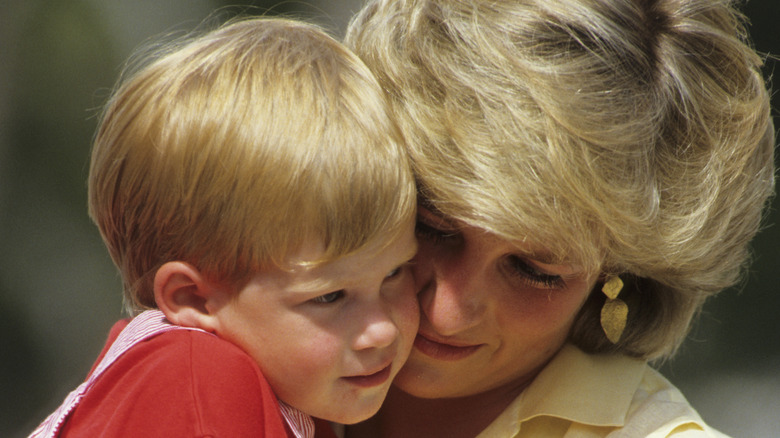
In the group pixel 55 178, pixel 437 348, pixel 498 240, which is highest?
pixel 498 240

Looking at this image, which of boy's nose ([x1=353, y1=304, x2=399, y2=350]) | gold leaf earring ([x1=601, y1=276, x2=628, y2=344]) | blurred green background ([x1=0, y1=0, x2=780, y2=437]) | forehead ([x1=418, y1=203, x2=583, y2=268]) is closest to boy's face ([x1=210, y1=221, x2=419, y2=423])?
boy's nose ([x1=353, y1=304, x2=399, y2=350])

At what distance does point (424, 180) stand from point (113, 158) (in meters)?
0.49

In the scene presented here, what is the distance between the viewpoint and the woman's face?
5.42 ft

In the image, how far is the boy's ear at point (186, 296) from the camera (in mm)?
1429

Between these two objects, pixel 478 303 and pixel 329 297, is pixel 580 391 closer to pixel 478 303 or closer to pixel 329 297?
pixel 478 303

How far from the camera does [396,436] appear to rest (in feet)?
6.50

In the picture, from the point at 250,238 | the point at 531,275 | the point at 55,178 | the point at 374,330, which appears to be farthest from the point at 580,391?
the point at 55,178

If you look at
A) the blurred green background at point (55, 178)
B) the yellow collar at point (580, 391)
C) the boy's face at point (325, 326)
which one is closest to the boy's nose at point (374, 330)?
the boy's face at point (325, 326)

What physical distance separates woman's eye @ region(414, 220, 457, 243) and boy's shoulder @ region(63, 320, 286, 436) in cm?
40

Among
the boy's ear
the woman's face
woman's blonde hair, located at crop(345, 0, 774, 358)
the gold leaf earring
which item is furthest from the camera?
the gold leaf earring

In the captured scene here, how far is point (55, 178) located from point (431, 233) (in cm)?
224

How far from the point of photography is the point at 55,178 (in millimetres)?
3500

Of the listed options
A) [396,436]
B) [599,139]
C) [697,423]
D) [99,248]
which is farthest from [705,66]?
[99,248]

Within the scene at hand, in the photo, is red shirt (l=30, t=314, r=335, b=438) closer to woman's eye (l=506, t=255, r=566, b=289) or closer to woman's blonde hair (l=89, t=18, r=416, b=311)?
woman's blonde hair (l=89, t=18, r=416, b=311)
